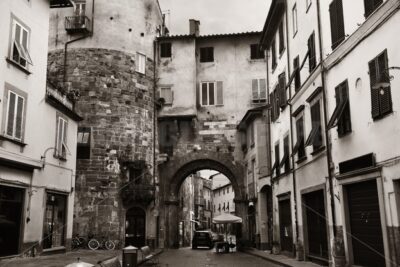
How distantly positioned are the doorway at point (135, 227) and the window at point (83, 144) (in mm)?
4468

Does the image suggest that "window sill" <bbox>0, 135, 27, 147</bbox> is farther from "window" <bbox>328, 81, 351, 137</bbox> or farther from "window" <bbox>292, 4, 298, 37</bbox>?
"window" <bbox>292, 4, 298, 37</bbox>

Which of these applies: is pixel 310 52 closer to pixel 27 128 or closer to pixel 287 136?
pixel 287 136

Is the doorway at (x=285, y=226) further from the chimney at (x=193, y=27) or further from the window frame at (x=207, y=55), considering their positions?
the chimney at (x=193, y=27)

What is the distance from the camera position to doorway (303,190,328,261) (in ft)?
51.0

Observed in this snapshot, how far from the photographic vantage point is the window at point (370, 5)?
10820 millimetres

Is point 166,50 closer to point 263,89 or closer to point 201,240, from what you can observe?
point 263,89

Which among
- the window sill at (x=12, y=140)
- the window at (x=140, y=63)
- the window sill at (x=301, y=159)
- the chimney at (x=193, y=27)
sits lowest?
the window sill at (x=301, y=159)

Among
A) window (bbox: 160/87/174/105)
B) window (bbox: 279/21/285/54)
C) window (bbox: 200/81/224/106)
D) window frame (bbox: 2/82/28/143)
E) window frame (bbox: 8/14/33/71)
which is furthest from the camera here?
window (bbox: 200/81/224/106)

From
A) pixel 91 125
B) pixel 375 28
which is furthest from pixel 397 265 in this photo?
pixel 91 125

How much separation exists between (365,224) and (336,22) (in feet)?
19.1

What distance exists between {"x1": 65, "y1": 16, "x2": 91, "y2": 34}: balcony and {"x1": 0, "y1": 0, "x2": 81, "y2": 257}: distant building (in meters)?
9.40

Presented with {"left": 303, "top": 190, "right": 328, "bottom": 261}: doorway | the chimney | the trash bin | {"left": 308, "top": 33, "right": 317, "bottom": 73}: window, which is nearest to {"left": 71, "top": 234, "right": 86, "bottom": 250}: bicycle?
the trash bin

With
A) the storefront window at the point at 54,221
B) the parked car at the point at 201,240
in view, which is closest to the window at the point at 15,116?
the storefront window at the point at 54,221

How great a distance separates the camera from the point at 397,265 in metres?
10.1
